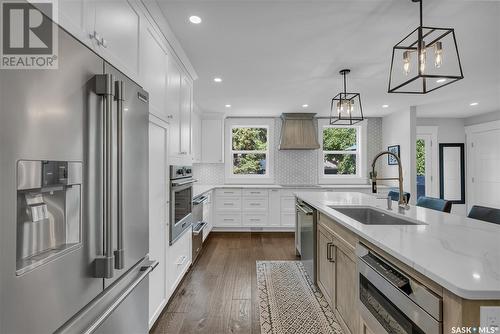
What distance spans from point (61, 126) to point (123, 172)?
0.37 m

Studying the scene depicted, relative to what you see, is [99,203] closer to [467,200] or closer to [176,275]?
[176,275]

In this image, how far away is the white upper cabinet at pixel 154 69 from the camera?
1.74m

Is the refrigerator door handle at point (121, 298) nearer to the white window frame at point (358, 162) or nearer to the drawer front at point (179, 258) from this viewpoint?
the drawer front at point (179, 258)

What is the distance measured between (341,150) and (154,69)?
4973 millimetres

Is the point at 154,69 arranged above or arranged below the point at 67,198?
above

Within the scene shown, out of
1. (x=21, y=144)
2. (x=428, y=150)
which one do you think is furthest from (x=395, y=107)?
(x=21, y=144)

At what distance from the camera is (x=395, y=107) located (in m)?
4.91

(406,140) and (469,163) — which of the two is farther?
(469,163)

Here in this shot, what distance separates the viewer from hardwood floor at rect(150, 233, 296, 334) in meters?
2.07

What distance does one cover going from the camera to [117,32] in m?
1.38

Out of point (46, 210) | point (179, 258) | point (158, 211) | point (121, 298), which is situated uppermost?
point (46, 210)

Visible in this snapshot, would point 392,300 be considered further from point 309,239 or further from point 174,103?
point 174,103

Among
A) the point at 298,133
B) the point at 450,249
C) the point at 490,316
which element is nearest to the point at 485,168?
the point at 298,133

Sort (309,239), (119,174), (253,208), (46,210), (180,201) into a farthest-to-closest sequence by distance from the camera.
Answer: (253,208) → (309,239) → (180,201) → (119,174) → (46,210)
